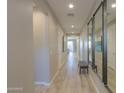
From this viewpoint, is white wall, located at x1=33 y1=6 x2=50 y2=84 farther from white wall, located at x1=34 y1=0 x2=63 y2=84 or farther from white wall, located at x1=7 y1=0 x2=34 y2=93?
white wall, located at x1=7 y1=0 x2=34 y2=93

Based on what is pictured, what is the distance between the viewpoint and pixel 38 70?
5141mm

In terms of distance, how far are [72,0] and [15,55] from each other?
2.81 m

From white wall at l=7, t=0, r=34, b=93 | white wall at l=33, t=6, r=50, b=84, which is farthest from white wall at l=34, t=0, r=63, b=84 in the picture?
white wall at l=7, t=0, r=34, b=93

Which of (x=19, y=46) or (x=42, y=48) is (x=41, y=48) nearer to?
(x=42, y=48)

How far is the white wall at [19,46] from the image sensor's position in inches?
85.1

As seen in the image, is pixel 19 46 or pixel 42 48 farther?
pixel 42 48

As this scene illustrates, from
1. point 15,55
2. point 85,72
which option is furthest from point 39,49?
point 85,72

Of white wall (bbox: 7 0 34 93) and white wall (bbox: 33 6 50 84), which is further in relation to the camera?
white wall (bbox: 33 6 50 84)

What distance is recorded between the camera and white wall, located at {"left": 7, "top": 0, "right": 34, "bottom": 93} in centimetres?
216

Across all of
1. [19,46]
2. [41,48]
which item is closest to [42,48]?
[41,48]

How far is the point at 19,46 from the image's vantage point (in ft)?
7.94

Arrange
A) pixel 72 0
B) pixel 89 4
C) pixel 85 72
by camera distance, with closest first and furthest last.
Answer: pixel 72 0, pixel 89 4, pixel 85 72
